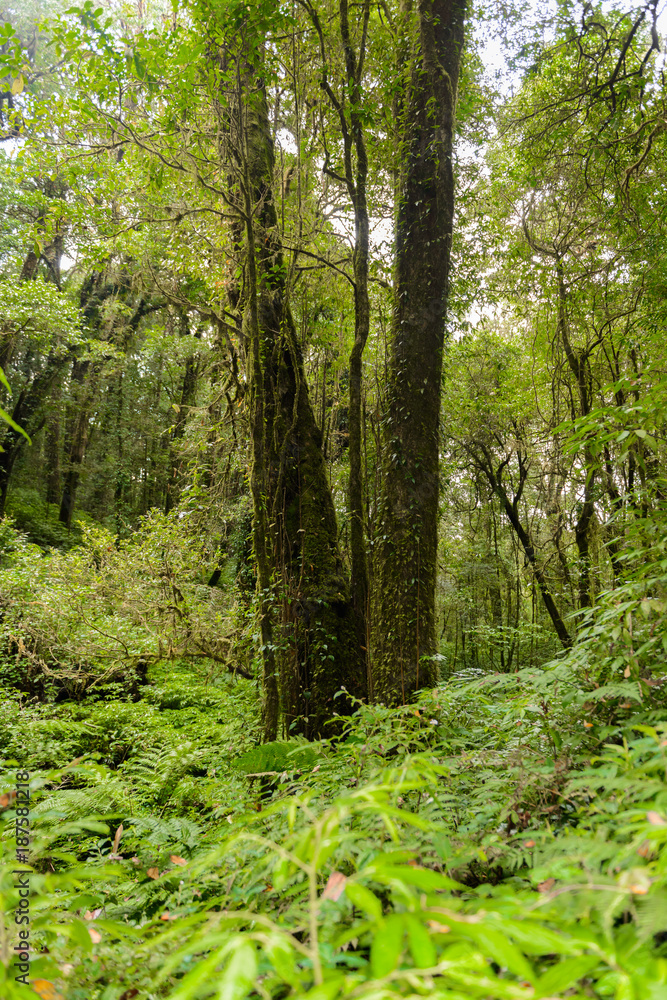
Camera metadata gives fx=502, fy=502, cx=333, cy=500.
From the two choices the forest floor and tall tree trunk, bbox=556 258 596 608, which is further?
tall tree trunk, bbox=556 258 596 608

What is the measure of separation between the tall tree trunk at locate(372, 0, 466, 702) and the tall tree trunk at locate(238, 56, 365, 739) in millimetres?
785

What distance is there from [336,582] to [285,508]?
996mm

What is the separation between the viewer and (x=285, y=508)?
217 inches

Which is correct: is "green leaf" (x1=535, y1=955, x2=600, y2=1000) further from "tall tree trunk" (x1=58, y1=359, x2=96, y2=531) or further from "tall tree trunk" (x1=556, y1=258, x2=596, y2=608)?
"tall tree trunk" (x1=58, y1=359, x2=96, y2=531)

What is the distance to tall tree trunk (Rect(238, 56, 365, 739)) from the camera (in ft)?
15.1

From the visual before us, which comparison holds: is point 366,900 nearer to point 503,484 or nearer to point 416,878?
point 416,878

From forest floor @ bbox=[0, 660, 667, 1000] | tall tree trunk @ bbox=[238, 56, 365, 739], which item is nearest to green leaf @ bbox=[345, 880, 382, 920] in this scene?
forest floor @ bbox=[0, 660, 667, 1000]

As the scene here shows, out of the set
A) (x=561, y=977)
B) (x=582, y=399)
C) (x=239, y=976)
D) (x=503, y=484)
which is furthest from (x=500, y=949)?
(x=503, y=484)

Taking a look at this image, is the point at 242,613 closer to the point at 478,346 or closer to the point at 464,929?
the point at 464,929

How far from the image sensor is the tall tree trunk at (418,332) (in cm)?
421

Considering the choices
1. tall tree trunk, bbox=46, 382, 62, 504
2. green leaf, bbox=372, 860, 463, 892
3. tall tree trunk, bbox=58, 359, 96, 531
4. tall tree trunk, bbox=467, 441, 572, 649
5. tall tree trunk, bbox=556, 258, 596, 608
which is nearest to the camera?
green leaf, bbox=372, 860, 463, 892

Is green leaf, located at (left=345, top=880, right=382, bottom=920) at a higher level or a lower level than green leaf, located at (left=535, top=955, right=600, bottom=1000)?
higher

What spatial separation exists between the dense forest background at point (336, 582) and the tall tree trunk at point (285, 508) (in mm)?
35

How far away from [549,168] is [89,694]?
10.9 m
